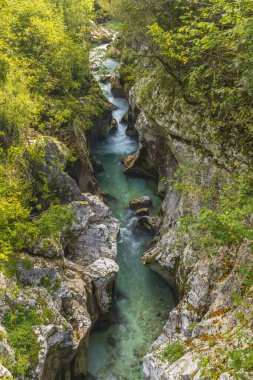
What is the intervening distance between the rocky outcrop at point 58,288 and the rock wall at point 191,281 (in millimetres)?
2906

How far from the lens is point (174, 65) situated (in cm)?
1666

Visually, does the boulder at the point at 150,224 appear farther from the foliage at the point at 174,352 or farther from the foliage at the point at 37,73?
the foliage at the point at 174,352

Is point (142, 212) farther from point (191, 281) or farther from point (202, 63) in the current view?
point (202, 63)

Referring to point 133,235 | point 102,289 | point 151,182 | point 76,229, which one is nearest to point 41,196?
point 76,229

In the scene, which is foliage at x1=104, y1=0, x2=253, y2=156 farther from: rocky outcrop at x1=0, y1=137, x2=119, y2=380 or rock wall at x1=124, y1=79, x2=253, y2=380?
rocky outcrop at x1=0, y1=137, x2=119, y2=380

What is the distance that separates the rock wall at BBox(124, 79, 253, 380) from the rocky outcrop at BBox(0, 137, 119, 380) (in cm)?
291

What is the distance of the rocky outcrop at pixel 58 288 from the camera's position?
1072 centimetres

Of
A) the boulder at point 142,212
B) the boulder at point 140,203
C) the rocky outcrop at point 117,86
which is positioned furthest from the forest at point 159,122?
the rocky outcrop at point 117,86

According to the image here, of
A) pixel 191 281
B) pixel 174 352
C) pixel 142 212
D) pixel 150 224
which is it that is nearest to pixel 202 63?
pixel 191 281

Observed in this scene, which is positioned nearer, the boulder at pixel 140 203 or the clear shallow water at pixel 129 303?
the clear shallow water at pixel 129 303

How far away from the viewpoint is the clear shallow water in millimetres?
14828

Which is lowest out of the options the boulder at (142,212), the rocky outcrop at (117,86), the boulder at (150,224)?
the boulder at (150,224)

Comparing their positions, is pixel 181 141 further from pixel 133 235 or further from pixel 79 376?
pixel 79 376

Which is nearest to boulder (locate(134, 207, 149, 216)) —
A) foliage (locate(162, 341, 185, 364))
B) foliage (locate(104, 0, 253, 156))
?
foliage (locate(104, 0, 253, 156))
